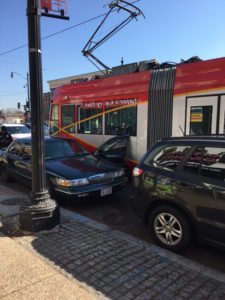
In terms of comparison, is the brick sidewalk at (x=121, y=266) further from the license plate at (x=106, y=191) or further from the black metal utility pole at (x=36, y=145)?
the license plate at (x=106, y=191)

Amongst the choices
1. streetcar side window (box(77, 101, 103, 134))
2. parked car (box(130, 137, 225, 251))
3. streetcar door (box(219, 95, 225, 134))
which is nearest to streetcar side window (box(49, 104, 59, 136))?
streetcar side window (box(77, 101, 103, 134))

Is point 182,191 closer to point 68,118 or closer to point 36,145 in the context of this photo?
point 36,145

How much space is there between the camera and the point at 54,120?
1056 centimetres

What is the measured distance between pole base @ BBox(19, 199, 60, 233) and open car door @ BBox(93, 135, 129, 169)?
11.6 feet

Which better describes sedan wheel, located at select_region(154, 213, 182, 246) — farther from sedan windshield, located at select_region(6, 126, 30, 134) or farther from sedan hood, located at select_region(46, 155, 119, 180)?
sedan windshield, located at select_region(6, 126, 30, 134)

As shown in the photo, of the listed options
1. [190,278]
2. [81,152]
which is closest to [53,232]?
[190,278]

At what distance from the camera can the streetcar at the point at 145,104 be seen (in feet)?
19.0

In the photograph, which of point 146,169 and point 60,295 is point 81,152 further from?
point 60,295

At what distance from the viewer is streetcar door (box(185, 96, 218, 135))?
568cm

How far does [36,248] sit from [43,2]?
148 inches

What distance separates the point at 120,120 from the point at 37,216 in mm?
4509

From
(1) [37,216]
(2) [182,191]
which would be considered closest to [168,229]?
(2) [182,191]

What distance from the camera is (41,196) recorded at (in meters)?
4.08

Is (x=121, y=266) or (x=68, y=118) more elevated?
(x=68, y=118)
